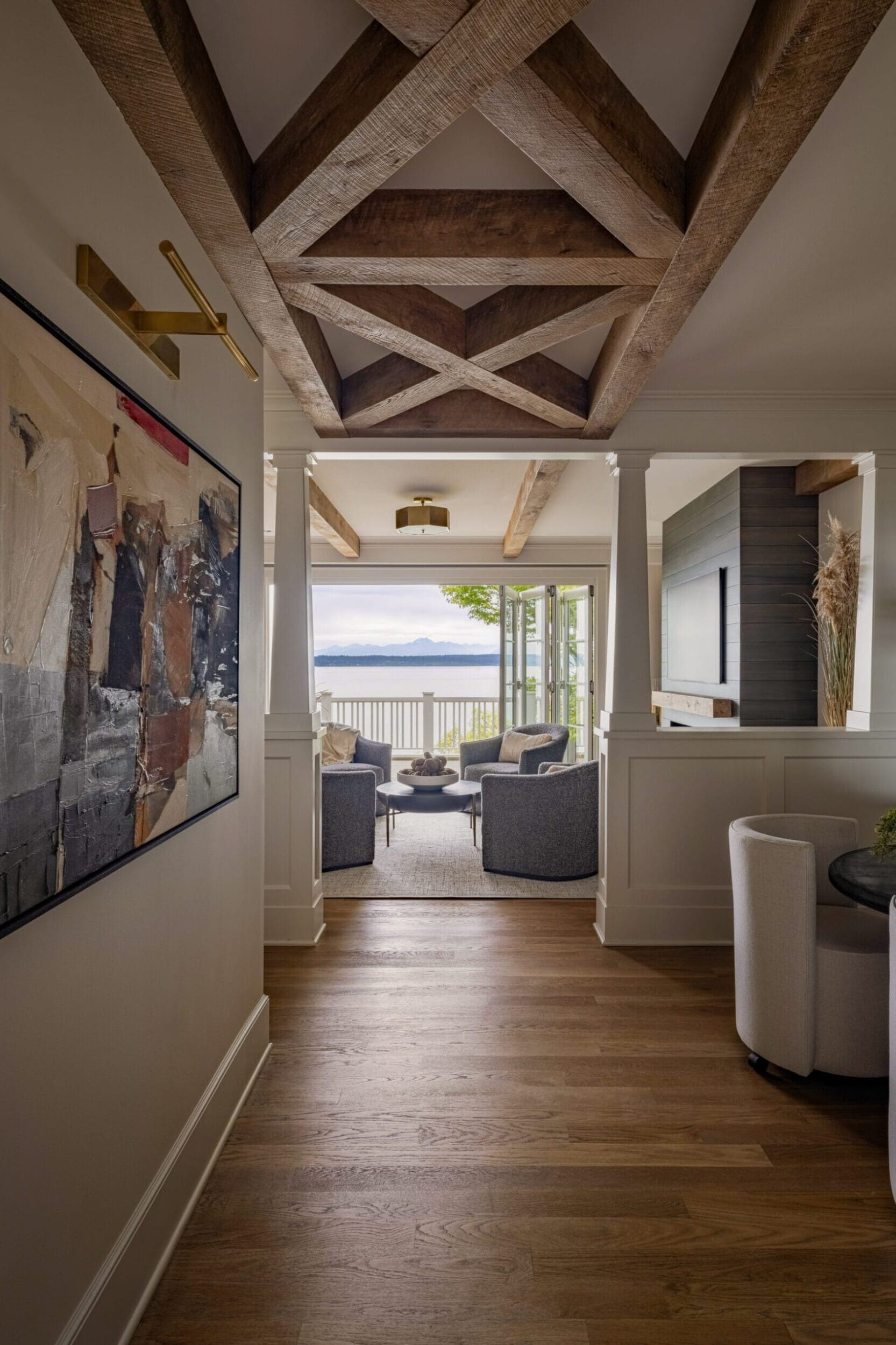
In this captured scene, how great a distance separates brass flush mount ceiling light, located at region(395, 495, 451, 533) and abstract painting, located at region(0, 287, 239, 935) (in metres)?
3.60

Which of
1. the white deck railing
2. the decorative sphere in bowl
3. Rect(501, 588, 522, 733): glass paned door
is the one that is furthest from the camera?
the white deck railing

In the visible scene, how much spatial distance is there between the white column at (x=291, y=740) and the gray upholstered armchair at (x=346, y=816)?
0.97m

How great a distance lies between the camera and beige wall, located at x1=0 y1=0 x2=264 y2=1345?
Result: 1108mm

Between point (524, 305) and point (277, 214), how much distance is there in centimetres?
94

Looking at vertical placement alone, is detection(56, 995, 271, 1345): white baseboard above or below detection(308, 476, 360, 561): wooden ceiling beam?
below

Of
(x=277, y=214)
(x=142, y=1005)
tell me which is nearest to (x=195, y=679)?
(x=142, y=1005)

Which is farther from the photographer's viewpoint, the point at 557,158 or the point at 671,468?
the point at 671,468

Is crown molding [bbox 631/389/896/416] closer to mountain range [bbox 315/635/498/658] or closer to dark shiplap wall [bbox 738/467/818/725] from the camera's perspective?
dark shiplap wall [bbox 738/467/818/725]

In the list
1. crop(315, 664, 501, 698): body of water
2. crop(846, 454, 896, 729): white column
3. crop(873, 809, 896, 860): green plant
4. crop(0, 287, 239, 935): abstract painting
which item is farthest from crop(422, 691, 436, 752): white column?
crop(0, 287, 239, 935): abstract painting

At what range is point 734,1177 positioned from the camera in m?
1.96

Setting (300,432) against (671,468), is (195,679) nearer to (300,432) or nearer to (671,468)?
(300,432)

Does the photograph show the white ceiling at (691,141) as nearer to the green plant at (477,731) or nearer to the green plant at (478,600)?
the green plant at (477,731)

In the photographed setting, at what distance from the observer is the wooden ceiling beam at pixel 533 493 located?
4.21 meters

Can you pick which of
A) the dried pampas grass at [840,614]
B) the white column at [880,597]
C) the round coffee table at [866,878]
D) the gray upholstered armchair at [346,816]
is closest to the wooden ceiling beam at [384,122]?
the round coffee table at [866,878]
